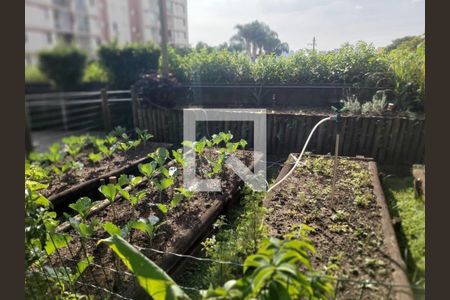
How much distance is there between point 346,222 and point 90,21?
4.55 ft

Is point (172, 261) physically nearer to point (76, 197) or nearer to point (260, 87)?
point (260, 87)

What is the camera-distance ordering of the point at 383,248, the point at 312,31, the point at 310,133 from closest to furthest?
the point at 383,248 < the point at 312,31 < the point at 310,133

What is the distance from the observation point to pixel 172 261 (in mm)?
1593

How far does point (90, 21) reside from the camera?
107cm

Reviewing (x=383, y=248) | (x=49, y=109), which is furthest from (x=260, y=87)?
(x=49, y=109)

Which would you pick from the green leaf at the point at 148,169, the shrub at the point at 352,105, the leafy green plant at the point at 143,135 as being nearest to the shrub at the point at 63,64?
the leafy green plant at the point at 143,135

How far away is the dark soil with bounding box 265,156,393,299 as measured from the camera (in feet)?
3.61

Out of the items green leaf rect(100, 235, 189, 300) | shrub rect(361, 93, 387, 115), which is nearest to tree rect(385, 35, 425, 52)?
shrub rect(361, 93, 387, 115)

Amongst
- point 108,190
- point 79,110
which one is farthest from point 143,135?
point 79,110

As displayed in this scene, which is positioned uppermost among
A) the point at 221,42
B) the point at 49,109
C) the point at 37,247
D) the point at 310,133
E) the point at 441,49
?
the point at 221,42

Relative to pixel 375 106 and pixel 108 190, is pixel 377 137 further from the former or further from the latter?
pixel 108 190

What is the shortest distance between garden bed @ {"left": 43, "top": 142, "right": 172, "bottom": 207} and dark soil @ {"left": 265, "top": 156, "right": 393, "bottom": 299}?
959mm

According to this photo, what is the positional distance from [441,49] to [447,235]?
1.89 feet

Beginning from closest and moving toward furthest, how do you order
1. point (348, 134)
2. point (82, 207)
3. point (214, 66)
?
point (348, 134), point (214, 66), point (82, 207)
